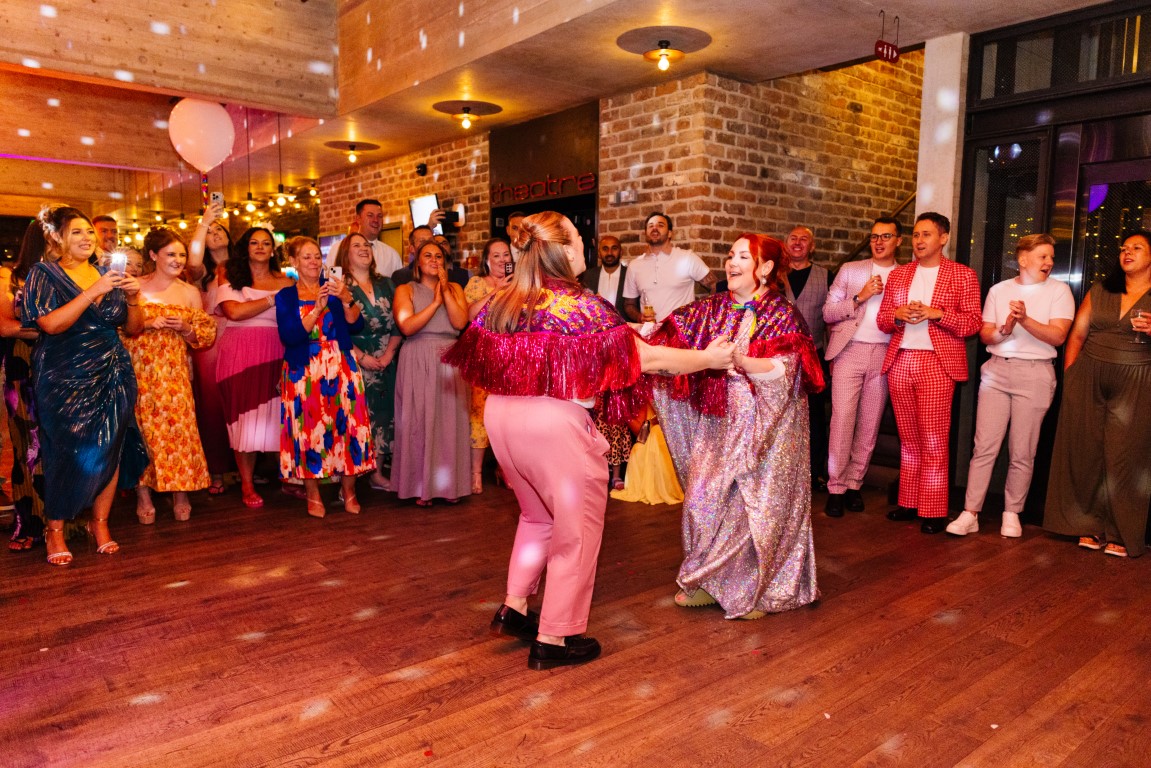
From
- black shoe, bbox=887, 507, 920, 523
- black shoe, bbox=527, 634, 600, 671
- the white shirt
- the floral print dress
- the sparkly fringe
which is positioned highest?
the white shirt

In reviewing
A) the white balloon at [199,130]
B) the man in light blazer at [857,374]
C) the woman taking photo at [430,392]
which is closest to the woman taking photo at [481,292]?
the woman taking photo at [430,392]

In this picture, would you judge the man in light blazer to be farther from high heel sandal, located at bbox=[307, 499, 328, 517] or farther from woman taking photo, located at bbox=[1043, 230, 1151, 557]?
high heel sandal, located at bbox=[307, 499, 328, 517]

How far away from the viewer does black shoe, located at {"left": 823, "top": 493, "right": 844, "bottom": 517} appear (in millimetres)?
4648

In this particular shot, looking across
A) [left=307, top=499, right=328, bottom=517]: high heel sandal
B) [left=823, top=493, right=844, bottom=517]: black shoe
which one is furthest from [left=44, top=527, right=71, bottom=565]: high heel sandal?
[left=823, top=493, right=844, bottom=517]: black shoe

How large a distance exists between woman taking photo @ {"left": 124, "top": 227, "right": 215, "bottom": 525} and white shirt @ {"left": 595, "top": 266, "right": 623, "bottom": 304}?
262cm

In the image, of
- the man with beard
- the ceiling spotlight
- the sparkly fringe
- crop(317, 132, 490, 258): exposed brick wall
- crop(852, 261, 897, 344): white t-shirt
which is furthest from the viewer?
crop(317, 132, 490, 258): exposed brick wall

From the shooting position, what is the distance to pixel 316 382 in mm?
4355

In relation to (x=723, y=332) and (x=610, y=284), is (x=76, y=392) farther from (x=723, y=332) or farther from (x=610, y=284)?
(x=610, y=284)

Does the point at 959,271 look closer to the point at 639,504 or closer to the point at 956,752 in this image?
the point at 639,504

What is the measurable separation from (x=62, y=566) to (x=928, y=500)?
166 inches

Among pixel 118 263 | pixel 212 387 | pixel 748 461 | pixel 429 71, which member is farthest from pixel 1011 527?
pixel 429 71

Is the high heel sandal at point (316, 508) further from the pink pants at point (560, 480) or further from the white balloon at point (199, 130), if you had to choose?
the white balloon at point (199, 130)

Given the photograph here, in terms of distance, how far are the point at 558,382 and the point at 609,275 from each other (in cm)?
354

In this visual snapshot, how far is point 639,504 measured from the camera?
4.89 m
